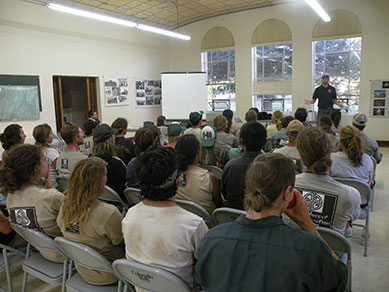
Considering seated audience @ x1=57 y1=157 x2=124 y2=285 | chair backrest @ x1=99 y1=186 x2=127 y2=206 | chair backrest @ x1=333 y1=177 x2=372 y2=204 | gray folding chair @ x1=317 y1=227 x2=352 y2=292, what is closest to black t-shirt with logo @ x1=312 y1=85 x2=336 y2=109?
chair backrest @ x1=333 y1=177 x2=372 y2=204

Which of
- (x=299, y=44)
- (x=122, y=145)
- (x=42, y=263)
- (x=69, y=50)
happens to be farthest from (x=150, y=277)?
(x=299, y=44)

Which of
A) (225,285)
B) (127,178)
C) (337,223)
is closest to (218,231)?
(225,285)

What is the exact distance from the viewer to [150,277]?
137 cm

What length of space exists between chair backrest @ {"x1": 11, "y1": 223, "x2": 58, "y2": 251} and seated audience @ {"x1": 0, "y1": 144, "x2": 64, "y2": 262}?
0.33 feet

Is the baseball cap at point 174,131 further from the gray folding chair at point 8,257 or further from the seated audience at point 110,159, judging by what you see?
the gray folding chair at point 8,257

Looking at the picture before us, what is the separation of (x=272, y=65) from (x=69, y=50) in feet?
18.6

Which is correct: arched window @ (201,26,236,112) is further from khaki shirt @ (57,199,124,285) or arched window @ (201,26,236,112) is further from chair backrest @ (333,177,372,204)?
khaki shirt @ (57,199,124,285)

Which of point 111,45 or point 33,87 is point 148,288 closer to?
point 33,87

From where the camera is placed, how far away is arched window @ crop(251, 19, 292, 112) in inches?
360

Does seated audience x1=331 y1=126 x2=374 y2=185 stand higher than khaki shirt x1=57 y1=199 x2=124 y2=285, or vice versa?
seated audience x1=331 y1=126 x2=374 y2=185

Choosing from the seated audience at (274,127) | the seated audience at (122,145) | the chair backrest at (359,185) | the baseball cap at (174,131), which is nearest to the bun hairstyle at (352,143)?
the chair backrest at (359,185)

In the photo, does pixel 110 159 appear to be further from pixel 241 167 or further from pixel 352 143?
pixel 352 143

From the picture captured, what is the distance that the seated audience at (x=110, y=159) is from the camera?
2.82 meters

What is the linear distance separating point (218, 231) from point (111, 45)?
29.1 feet
